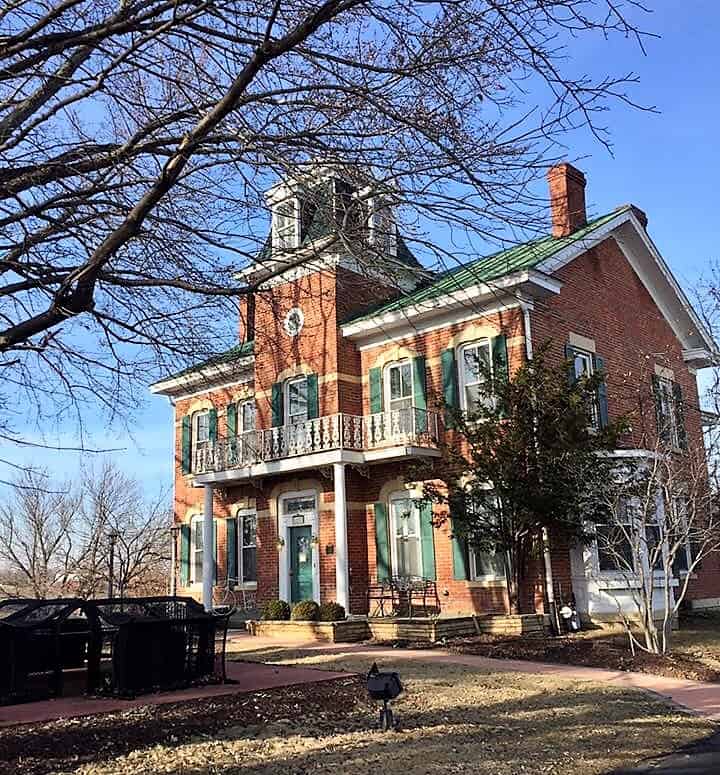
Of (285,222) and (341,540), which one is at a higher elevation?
(285,222)

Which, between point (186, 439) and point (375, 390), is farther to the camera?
point (186, 439)

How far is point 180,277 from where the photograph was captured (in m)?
8.16

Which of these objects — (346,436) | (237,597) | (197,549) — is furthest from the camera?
(197,549)

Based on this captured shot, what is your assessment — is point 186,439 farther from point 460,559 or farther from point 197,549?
point 460,559

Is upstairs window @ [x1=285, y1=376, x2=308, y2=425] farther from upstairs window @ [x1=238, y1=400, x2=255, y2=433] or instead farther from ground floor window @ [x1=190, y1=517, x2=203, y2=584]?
ground floor window @ [x1=190, y1=517, x2=203, y2=584]

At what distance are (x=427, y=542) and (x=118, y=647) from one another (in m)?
10.1

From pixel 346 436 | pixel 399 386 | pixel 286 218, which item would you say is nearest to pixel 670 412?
pixel 399 386

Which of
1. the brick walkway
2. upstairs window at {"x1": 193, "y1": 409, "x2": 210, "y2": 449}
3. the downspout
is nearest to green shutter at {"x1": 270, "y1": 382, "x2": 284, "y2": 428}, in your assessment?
upstairs window at {"x1": 193, "y1": 409, "x2": 210, "y2": 449}

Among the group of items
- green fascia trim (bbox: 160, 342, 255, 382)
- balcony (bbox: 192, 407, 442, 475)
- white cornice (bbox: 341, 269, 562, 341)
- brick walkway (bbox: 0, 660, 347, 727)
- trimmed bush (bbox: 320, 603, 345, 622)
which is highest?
white cornice (bbox: 341, 269, 562, 341)

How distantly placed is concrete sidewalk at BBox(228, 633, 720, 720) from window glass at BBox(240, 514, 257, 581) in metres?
6.07

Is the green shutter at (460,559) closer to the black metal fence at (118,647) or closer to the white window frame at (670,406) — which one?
the white window frame at (670,406)

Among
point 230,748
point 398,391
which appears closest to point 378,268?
point 230,748

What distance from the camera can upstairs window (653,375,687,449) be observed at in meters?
17.6

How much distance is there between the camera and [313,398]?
67.8ft
